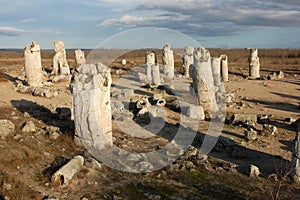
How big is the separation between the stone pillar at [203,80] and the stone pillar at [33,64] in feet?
34.6

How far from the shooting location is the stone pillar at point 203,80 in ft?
54.2

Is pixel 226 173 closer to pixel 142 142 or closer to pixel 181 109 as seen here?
pixel 142 142

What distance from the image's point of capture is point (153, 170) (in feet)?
31.2

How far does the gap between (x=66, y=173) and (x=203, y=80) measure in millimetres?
9778

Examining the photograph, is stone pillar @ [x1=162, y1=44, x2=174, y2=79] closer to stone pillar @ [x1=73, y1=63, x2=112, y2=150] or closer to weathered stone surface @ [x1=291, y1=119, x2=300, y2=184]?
stone pillar @ [x1=73, y1=63, x2=112, y2=150]

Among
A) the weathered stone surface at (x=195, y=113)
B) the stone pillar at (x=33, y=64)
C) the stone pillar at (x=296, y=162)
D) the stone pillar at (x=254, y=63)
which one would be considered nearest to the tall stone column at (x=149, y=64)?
the stone pillar at (x=33, y=64)

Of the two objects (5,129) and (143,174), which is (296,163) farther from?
(5,129)

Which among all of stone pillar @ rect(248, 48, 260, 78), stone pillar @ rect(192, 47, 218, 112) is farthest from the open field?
stone pillar @ rect(248, 48, 260, 78)

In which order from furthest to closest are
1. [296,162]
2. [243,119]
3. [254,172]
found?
[243,119] < [254,172] < [296,162]

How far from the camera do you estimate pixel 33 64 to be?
21.3m

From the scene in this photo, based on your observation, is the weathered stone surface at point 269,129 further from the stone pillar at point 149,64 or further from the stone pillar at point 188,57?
the stone pillar at point 188,57

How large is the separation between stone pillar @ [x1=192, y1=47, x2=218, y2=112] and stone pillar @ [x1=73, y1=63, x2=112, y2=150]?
262 inches

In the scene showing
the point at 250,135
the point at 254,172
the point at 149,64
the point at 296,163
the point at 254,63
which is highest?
the point at 149,64

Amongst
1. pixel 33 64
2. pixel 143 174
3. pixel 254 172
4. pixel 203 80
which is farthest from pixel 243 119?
pixel 33 64
